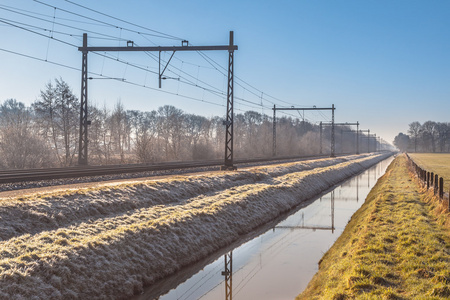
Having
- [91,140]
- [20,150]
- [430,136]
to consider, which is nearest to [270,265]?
[20,150]

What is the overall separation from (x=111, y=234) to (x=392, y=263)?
756 cm

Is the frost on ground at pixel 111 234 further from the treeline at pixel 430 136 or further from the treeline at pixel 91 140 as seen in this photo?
the treeline at pixel 430 136

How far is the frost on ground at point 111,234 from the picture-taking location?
8.45 meters

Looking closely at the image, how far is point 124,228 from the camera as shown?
11688 millimetres

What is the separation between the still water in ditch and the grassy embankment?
0.69 m

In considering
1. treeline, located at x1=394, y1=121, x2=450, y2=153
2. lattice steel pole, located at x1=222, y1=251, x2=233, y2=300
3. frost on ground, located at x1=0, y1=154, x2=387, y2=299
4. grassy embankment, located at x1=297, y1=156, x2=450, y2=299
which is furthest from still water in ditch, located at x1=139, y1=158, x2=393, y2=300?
treeline, located at x1=394, y1=121, x2=450, y2=153

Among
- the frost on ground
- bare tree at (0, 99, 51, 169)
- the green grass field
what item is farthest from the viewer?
bare tree at (0, 99, 51, 169)

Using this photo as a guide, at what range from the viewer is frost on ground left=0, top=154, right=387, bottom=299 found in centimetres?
845

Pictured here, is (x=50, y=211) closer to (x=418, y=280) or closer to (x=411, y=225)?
(x=418, y=280)

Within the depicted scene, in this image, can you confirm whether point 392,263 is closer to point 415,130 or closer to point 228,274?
point 228,274

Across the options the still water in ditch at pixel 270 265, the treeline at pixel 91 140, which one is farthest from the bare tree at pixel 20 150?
the still water in ditch at pixel 270 265

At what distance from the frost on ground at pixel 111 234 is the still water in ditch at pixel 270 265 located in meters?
0.82

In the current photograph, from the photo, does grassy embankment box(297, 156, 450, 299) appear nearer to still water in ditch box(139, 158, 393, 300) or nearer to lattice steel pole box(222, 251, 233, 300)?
still water in ditch box(139, 158, 393, 300)

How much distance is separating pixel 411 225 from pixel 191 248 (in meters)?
7.46
